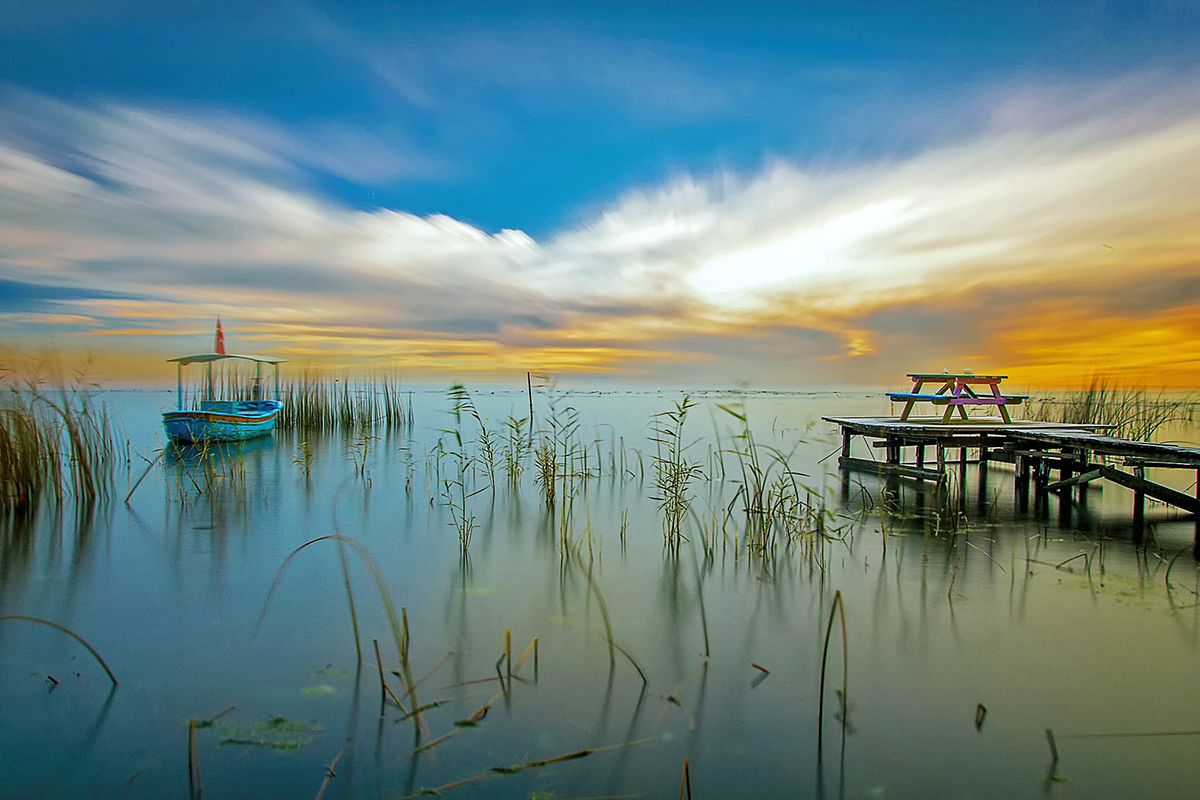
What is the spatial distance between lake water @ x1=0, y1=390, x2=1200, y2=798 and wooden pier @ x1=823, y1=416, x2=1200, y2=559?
63 cm

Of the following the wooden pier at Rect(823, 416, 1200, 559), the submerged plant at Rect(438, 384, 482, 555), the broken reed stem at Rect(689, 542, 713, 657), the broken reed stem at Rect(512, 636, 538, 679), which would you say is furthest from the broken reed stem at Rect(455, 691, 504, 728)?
the wooden pier at Rect(823, 416, 1200, 559)

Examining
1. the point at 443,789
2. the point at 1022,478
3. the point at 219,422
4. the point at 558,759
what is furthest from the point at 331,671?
the point at 219,422

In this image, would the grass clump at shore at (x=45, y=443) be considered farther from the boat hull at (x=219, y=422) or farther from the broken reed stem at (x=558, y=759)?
the broken reed stem at (x=558, y=759)

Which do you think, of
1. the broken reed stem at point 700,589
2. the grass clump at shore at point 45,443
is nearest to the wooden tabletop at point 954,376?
the broken reed stem at point 700,589

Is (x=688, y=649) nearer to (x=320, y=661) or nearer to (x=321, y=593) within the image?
(x=320, y=661)

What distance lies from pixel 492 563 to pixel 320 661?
228 cm

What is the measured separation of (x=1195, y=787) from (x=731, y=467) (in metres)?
10.3

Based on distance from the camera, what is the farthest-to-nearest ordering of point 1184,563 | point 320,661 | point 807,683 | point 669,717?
point 1184,563
point 320,661
point 807,683
point 669,717

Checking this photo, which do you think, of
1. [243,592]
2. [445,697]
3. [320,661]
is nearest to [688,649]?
[445,697]

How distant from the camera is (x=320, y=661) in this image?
379 cm

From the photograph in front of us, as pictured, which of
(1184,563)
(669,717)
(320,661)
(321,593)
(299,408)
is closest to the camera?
(669,717)

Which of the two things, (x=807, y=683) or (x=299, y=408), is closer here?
(x=807, y=683)

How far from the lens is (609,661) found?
12.4ft

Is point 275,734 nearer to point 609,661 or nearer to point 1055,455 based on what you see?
point 609,661
